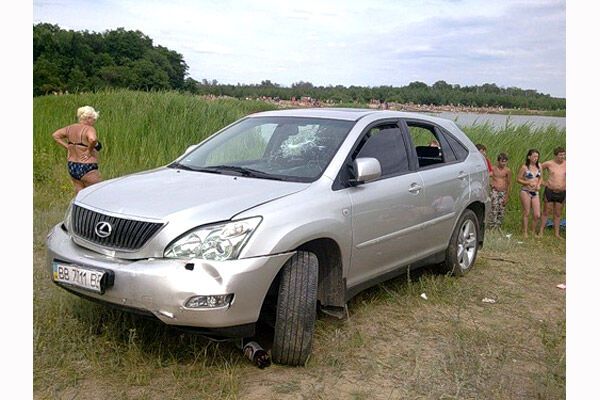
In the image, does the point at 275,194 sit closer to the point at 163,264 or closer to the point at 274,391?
the point at 163,264

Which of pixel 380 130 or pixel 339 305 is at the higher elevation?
pixel 380 130

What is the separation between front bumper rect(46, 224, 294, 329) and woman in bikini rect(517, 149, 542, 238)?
25.9 feet

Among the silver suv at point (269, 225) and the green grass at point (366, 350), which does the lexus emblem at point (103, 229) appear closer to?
the silver suv at point (269, 225)

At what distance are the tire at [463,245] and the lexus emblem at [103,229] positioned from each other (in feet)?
11.0

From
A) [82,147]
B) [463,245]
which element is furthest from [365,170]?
[82,147]

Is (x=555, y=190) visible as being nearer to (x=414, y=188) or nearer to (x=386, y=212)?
(x=414, y=188)

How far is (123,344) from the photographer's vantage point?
3947 millimetres

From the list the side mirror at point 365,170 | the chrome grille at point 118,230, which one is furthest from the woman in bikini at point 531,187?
the chrome grille at point 118,230

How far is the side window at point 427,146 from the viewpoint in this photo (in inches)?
216

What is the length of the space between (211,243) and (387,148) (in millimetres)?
2073

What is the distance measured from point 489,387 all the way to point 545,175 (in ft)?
29.2

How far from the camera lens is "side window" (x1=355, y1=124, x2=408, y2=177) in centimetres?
470

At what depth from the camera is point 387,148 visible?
16.2 feet

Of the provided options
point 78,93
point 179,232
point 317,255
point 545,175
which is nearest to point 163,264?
point 179,232
